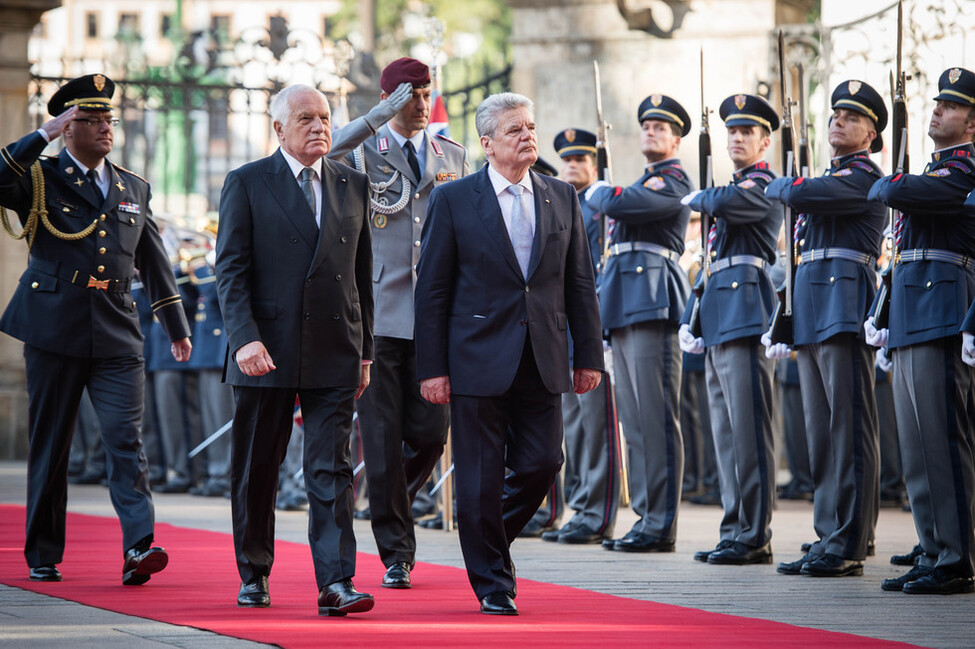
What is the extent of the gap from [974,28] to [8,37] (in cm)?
835

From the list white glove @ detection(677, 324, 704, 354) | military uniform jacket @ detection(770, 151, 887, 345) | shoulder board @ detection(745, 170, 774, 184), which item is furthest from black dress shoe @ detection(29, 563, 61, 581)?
shoulder board @ detection(745, 170, 774, 184)

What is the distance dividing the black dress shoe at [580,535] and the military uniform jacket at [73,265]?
2.83 metres

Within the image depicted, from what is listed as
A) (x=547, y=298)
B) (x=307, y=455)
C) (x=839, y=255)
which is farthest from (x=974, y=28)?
(x=307, y=455)

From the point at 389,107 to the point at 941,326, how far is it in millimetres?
2401

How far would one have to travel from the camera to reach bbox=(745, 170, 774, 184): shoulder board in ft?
25.1

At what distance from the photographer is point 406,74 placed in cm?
661

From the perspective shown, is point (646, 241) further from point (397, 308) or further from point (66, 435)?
point (66, 435)

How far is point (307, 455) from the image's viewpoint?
561 centimetres

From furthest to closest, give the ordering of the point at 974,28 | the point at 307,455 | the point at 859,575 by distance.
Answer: the point at 974,28, the point at 859,575, the point at 307,455

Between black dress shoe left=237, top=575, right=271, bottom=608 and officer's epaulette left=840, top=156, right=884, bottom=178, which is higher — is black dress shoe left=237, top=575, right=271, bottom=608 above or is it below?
below

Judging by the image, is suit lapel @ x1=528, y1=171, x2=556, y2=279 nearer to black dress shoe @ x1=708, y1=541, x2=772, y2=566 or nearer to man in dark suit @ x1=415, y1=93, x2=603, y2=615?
man in dark suit @ x1=415, y1=93, x2=603, y2=615

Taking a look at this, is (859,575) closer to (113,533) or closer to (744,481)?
(744,481)

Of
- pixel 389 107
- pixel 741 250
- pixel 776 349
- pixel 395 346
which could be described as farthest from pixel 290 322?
pixel 741 250

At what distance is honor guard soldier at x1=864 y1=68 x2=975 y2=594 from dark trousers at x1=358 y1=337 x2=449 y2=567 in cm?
196
